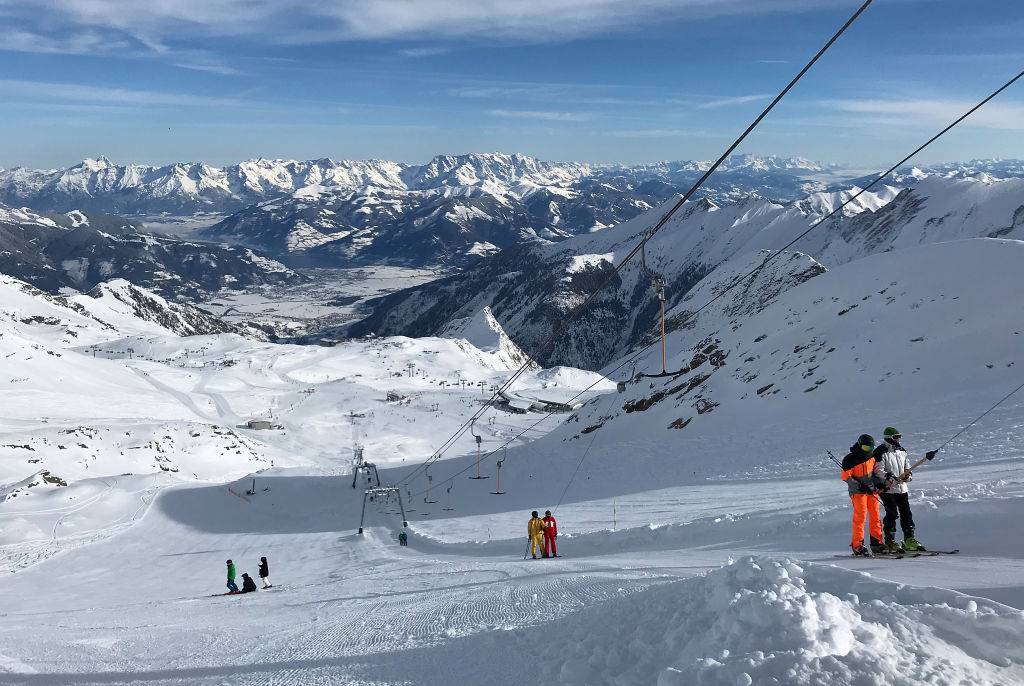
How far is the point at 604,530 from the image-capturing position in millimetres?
20688

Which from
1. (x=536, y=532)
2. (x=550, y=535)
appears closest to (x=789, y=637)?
(x=550, y=535)

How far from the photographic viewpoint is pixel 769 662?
534cm

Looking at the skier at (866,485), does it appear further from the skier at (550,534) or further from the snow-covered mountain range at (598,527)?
the skier at (550,534)

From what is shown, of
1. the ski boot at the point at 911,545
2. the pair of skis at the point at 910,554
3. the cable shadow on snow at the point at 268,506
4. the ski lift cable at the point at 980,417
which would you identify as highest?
the ski lift cable at the point at 980,417

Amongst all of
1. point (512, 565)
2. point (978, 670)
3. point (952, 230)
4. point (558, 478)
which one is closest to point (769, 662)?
point (978, 670)

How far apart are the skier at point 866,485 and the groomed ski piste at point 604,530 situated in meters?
0.86

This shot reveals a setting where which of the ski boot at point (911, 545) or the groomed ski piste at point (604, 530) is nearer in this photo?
the groomed ski piste at point (604, 530)

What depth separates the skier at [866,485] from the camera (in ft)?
36.0

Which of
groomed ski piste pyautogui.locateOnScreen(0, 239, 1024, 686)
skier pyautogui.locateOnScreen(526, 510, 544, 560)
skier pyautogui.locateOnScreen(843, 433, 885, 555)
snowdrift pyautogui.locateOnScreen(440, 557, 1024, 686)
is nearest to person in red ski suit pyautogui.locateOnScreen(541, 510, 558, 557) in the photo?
skier pyautogui.locateOnScreen(526, 510, 544, 560)

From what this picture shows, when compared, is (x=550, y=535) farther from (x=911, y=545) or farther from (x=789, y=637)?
(x=789, y=637)

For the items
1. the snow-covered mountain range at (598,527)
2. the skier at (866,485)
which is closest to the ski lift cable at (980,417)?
the snow-covered mountain range at (598,527)

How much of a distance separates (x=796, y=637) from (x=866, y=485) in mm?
6578

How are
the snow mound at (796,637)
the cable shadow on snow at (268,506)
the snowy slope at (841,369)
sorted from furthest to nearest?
the cable shadow on snow at (268,506), the snowy slope at (841,369), the snow mound at (796,637)

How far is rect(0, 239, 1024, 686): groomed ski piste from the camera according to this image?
6.43 meters
